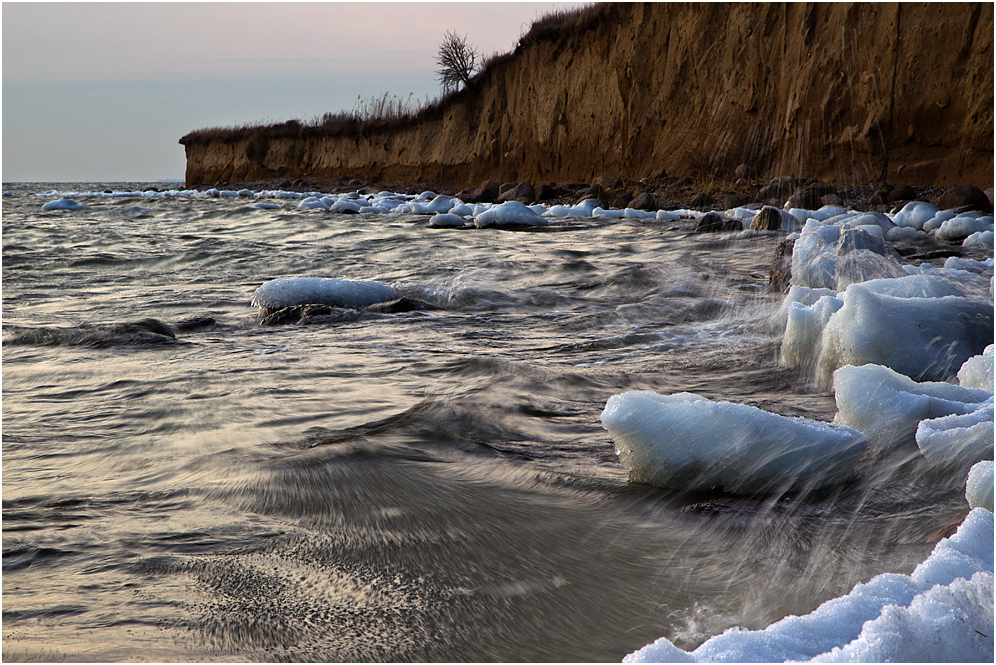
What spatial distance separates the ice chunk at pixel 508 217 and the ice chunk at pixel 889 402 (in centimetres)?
819

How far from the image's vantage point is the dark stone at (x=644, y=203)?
37.2ft


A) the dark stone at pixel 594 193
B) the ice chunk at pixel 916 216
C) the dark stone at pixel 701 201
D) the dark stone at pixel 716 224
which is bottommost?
the dark stone at pixel 716 224

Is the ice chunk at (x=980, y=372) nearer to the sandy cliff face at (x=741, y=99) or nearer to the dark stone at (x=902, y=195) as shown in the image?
the dark stone at (x=902, y=195)

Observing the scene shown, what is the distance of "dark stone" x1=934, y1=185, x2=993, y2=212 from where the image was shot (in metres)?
8.57

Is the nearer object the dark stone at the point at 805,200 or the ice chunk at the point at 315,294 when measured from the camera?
the ice chunk at the point at 315,294

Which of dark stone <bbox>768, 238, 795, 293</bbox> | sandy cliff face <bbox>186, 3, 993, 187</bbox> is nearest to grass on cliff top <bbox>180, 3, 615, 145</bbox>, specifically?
sandy cliff face <bbox>186, 3, 993, 187</bbox>

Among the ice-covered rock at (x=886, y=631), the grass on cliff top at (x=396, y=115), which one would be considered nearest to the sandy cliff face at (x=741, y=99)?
Result: the grass on cliff top at (x=396, y=115)

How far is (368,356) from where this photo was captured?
3164 mm

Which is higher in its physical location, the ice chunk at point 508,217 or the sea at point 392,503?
the ice chunk at point 508,217

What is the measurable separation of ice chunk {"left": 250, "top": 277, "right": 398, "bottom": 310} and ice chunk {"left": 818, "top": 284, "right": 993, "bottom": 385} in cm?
267

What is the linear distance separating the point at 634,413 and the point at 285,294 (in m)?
3.00

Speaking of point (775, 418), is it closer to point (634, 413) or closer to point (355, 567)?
point (634, 413)

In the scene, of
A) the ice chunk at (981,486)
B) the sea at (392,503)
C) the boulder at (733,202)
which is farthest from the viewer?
the boulder at (733,202)

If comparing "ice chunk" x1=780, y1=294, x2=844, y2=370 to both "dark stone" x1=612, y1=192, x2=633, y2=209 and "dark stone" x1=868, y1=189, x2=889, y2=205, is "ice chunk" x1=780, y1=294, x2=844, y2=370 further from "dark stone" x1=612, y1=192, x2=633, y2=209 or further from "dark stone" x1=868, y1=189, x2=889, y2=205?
"dark stone" x1=612, y1=192, x2=633, y2=209
